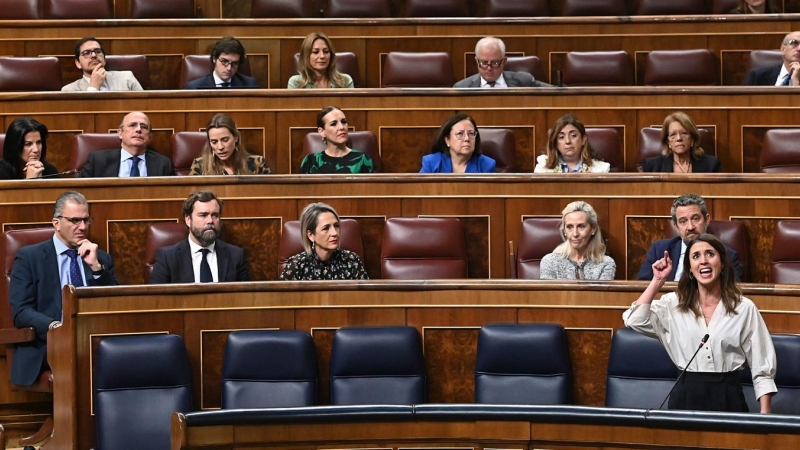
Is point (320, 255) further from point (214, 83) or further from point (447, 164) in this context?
point (214, 83)

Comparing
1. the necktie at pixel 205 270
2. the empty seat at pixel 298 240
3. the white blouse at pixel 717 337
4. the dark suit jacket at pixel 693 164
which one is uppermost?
the dark suit jacket at pixel 693 164

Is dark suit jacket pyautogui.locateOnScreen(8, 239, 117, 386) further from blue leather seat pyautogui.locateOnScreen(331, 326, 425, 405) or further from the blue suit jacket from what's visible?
the blue suit jacket

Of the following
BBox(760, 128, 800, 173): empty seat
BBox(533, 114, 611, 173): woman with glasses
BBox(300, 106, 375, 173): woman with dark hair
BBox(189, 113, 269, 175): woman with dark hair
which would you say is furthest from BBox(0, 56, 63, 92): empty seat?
BBox(760, 128, 800, 173): empty seat

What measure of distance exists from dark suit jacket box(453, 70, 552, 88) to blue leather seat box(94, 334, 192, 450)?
1.35m

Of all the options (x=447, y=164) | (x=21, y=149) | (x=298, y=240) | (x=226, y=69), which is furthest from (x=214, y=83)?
(x=298, y=240)

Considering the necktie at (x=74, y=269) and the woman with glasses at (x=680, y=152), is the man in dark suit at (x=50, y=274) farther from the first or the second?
the woman with glasses at (x=680, y=152)

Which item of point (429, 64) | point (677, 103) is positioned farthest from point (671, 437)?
point (429, 64)

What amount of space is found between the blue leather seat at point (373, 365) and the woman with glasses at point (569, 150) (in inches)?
30.6

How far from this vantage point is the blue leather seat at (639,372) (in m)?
2.10

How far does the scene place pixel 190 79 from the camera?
3420 millimetres

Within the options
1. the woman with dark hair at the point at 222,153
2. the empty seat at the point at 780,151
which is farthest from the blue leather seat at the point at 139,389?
the empty seat at the point at 780,151

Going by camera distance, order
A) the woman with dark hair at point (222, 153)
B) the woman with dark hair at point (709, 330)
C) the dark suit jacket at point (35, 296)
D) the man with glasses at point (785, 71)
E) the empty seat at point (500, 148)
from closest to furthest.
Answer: the woman with dark hair at point (709, 330) < the dark suit jacket at point (35, 296) < the woman with dark hair at point (222, 153) < the empty seat at point (500, 148) < the man with glasses at point (785, 71)

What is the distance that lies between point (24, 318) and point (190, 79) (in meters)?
1.18

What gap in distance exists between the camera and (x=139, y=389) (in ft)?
7.05
